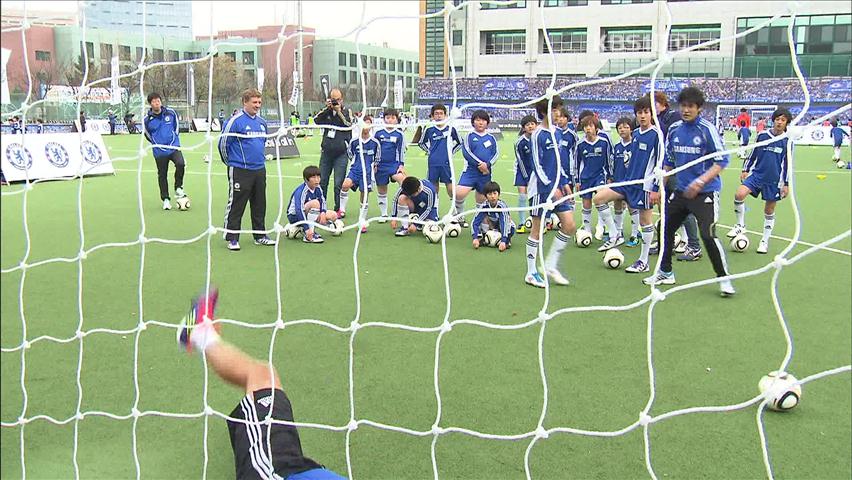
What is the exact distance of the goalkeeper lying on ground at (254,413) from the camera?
8.19 ft

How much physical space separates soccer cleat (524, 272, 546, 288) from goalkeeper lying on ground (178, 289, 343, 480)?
306cm

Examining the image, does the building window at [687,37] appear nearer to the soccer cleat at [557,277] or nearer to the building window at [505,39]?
the soccer cleat at [557,277]

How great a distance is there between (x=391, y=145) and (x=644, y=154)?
3.08m

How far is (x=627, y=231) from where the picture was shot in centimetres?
848

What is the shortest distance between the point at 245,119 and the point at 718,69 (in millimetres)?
35466

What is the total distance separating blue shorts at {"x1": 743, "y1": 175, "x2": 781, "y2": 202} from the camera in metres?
6.98

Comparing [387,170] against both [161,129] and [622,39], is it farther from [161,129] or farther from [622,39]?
[622,39]

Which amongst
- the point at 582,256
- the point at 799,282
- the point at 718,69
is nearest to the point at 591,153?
the point at 582,256

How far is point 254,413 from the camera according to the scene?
8.97 ft

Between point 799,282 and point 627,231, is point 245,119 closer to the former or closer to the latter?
point 627,231

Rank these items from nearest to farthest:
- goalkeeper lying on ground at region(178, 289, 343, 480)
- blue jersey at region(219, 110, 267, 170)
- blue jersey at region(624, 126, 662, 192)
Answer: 1. goalkeeper lying on ground at region(178, 289, 343, 480)
2. blue jersey at region(624, 126, 662, 192)
3. blue jersey at region(219, 110, 267, 170)

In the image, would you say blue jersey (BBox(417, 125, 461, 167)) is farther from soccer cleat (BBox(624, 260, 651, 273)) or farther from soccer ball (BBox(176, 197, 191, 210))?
soccer ball (BBox(176, 197, 191, 210))

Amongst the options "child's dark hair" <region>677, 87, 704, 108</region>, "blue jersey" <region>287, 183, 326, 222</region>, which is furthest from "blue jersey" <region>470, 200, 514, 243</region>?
"child's dark hair" <region>677, 87, 704, 108</region>

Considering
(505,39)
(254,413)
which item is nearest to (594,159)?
(254,413)
